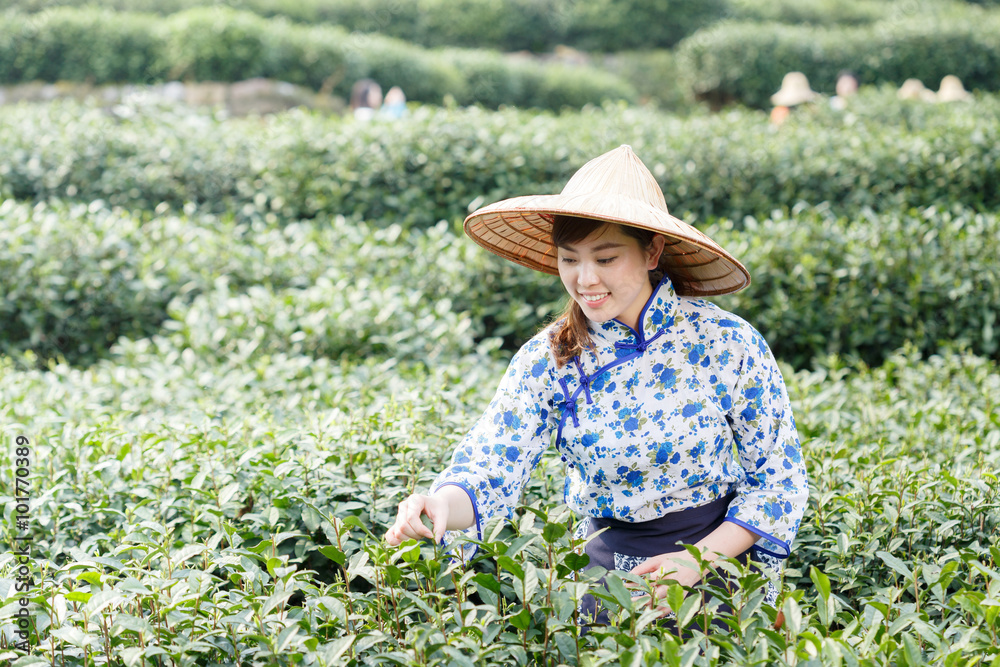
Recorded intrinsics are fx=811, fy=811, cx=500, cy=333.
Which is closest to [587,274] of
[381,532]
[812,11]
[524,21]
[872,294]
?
[381,532]

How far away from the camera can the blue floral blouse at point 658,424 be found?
69.2 inches

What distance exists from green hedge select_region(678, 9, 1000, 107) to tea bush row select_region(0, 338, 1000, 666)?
12113 mm

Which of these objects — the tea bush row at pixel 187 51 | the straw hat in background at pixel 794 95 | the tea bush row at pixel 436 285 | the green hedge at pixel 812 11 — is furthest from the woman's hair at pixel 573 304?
the green hedge at pixel 812 11

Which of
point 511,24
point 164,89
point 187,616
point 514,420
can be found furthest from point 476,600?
point 511,24

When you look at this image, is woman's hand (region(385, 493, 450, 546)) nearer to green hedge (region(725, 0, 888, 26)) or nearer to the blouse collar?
the blouse collar

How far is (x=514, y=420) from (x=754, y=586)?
2.08 ft

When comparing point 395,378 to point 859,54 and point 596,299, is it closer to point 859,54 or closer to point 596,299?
point 596,299

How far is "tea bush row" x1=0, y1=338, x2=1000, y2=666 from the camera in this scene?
4.45ft

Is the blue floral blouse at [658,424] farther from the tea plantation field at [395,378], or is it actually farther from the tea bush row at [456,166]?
the tea bush row at [456,166]

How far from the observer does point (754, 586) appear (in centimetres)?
137

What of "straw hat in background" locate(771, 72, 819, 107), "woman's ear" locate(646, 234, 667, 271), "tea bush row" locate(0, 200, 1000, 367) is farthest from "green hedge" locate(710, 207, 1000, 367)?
"straw hat in background" locate(771, 72, 819, 107)

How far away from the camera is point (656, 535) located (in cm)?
185

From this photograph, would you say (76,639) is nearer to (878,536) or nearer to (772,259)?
(878,536)

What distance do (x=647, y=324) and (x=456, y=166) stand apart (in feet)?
13.4
